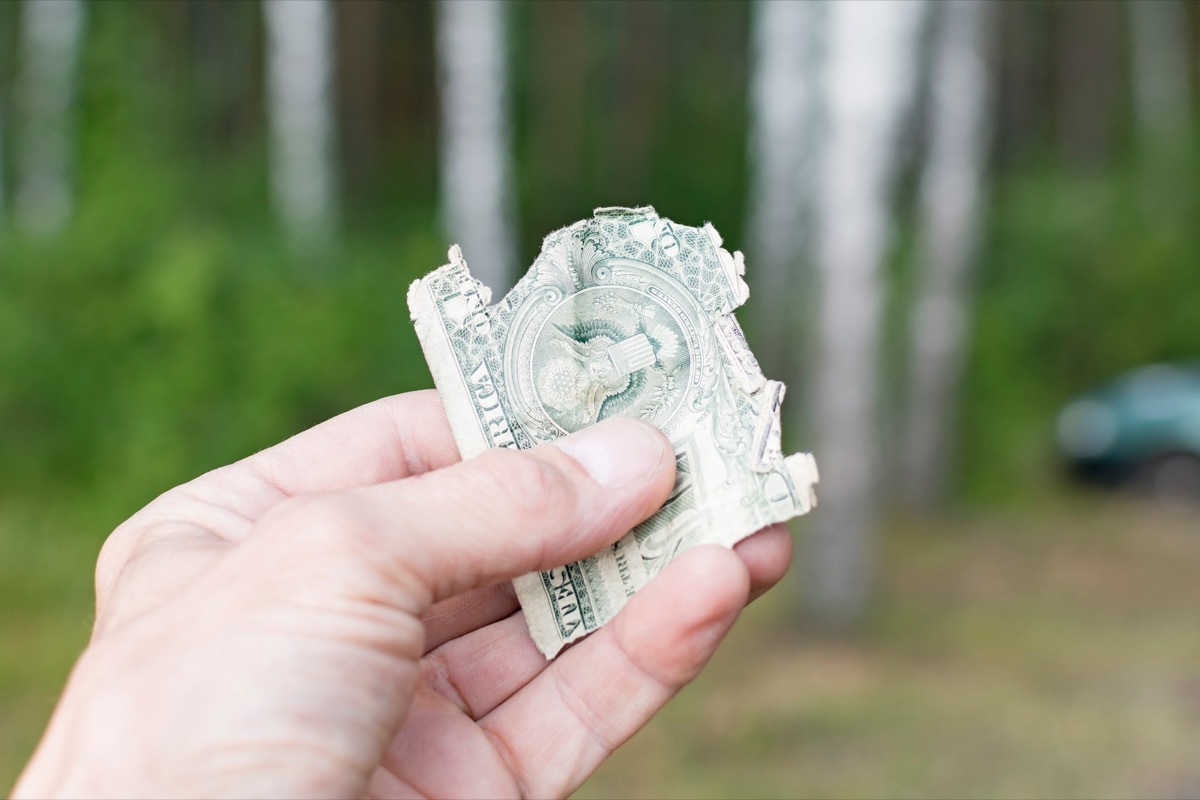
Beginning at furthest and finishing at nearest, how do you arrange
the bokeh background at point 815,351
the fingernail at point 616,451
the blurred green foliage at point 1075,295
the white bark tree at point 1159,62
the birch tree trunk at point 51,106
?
the white bark tree at point 1159,62
the birch tree trunk at point 51,106
the blurred green foliage at point 1075,295
the bokeh background at point 815,351
the fingernail at point 616,451

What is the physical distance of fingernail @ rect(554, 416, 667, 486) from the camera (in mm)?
1849

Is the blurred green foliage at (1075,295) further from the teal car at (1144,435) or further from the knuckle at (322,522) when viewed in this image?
the knuckle at (322,522)

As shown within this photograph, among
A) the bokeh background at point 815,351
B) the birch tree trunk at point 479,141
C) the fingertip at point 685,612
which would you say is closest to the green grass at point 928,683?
the bokeh background at point 815,351

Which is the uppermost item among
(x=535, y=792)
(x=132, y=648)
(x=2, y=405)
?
(x=132, y=648)

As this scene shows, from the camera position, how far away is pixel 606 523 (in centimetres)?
184

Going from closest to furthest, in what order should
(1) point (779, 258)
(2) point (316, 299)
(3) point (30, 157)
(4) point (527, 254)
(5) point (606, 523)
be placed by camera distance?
(5) point (606, 523)
(2) point (316, 299)
(1) point (779, 258)
(3) point (30, 157)
(4) point (527, 254)

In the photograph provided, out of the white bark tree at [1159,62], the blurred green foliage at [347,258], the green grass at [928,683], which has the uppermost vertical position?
the white bark tree at [1159,62]

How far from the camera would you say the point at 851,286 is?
5551mm

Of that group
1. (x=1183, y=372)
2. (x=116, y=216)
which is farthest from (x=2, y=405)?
(x=1183, y=372)

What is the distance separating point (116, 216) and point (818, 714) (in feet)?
23.2

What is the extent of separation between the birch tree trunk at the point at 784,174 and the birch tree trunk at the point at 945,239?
2.39m

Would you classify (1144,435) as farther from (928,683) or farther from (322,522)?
(322,522)

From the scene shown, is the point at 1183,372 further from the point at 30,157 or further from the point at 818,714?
the point at 30,157

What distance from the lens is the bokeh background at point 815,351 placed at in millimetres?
4793
